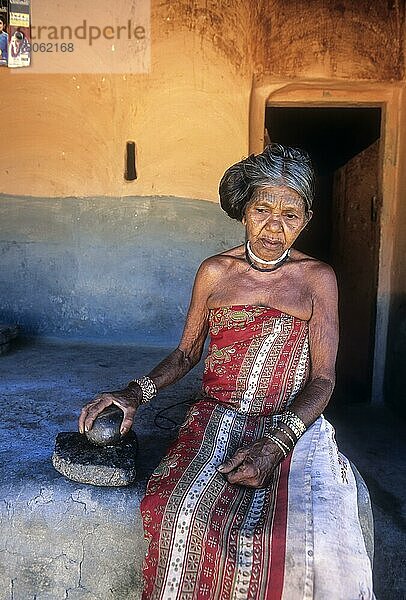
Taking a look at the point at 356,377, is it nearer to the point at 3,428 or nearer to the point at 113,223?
the point at 113,223

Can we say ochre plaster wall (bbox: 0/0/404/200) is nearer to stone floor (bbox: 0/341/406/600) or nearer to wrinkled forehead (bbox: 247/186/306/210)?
stone floor (bbox: 0/341/406/600)

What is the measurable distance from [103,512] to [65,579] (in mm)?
229

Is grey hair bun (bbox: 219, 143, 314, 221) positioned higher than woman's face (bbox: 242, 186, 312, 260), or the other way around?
grey hair bun (bbox: 219, 143, 314, 221)

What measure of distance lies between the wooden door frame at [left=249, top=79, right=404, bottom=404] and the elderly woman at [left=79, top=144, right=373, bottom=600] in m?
2.24

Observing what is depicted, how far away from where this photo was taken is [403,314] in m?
4.32

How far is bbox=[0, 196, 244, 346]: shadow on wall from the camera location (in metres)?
4.15

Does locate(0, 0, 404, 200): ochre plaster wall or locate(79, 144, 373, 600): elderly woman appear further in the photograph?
locate(0, 0, 404, 200): ochre plaster wall

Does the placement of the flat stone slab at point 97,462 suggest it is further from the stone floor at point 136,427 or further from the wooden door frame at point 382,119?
the wooden door frame at point 382,119

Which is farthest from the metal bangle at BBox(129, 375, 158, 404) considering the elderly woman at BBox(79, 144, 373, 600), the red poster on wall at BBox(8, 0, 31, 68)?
the red poster on wall at BBox(8, 0, 31, 68)

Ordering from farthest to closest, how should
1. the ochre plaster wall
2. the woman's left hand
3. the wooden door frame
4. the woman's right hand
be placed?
the wooden door frame
the ochre plaster wall
the woman's right hand
the woman's left hand

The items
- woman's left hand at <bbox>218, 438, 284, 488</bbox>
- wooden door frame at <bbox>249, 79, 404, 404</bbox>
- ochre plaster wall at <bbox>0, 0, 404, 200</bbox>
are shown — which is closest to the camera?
woman's left hand at <bbox>218, 438, 284, 488</bbox>

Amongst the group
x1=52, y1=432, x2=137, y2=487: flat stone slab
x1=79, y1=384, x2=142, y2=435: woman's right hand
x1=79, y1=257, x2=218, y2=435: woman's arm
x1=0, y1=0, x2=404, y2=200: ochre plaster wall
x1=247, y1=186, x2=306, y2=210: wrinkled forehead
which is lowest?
x1=52, y1=432, x2=137, y2=487: flat stone slab

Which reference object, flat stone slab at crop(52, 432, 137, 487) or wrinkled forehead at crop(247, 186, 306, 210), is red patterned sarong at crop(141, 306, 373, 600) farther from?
wrinkled forehead at crop(247, 186, 306, 210)

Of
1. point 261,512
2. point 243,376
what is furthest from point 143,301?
point 261,512
